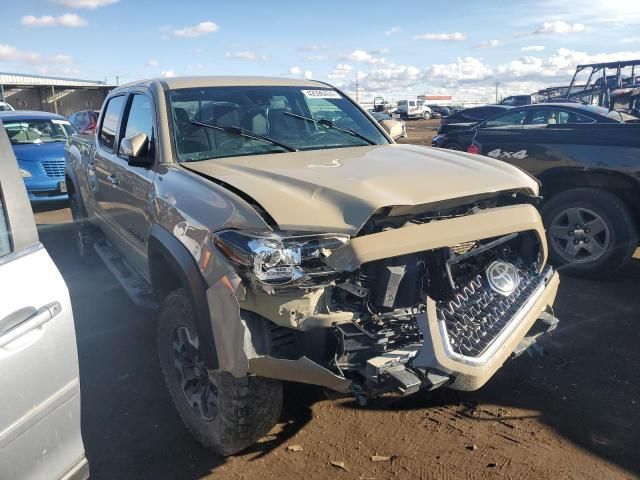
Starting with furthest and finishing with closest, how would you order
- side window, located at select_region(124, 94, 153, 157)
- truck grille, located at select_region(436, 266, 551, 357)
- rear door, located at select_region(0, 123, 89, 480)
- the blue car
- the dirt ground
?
1. the blue car
2. side window, located at select_region(124, 94, 153, 157)
3. the dirt ground
4. truck grille, located at select_region(436, 266, 551, 357)
5. rear door, located at select_region(0, 123, 89, 480)

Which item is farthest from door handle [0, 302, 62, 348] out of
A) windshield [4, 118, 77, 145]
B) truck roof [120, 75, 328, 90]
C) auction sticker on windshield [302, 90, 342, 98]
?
windshield [4, 118, 77, 145]

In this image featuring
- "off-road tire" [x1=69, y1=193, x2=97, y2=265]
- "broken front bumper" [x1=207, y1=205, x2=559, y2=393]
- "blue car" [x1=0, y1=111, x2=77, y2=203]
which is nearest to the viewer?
"broken front bumper" [x1=207, y1=205, x2=559, y2=393]

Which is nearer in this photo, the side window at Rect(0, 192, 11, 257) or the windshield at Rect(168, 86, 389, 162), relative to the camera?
the side window at Rect(0, 192, 11, 257)

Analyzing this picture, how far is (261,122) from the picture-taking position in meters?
3.78

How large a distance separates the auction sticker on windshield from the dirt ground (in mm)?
2290

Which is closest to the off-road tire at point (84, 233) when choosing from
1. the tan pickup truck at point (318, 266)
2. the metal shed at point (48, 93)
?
the tan pickup truck at point (318, 266)

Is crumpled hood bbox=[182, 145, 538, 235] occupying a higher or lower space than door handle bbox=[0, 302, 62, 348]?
higher

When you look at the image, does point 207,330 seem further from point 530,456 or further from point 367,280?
point 530,456

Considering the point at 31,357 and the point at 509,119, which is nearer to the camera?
the point at 31,357

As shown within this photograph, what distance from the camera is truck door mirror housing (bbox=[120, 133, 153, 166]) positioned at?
3.25m

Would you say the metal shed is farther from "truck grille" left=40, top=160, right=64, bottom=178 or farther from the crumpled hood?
the crumpled hood

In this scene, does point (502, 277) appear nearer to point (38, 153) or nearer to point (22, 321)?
point (22, 321)

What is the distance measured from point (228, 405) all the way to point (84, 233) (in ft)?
14.3

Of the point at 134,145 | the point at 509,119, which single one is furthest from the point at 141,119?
the point at 509,119
